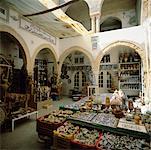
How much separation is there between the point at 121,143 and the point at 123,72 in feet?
28.8

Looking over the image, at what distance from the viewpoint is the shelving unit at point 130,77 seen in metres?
10.5

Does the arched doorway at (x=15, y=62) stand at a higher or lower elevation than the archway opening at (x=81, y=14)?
lower

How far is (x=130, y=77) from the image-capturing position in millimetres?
10711

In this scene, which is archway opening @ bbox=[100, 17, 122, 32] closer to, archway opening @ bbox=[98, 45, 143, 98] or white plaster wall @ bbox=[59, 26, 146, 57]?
archway opening @ bbox=[98, 45, 143, 98]

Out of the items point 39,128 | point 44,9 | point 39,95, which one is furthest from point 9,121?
point 44,9

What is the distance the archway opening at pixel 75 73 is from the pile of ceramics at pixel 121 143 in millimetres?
9170

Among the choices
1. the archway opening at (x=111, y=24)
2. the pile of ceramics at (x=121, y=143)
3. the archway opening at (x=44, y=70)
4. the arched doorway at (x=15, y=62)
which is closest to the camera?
the pile of ceramics at (x=121, y=143)

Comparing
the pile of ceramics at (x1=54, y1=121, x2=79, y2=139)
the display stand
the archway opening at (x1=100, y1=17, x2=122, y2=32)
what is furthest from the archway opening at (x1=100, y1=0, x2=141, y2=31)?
the pile of ceramics at (x1=54, y1=121, x2=79, y2=139)

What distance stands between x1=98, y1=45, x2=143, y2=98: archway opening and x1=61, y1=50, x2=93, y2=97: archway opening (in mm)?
1381

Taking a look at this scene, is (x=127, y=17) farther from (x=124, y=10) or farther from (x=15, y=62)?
(x=15, y=62)

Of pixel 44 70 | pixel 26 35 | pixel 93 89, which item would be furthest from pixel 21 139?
pixel 44 70

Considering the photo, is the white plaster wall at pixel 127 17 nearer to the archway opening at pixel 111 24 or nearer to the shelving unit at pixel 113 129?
the archway opening at pixel 111 24

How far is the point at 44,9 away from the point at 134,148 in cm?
514

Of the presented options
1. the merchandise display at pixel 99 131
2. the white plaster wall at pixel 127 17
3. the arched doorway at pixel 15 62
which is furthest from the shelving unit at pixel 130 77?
the merchandise display at pixel 99 131
